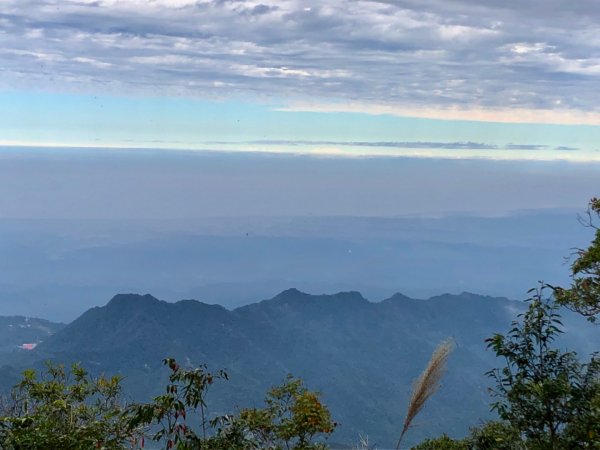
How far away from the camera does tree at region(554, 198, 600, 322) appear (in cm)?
1021

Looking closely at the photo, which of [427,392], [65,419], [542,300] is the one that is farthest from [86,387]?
[542,300]

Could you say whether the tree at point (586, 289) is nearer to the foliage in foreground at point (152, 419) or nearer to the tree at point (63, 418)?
the foliage in foreground at point (152, 419)

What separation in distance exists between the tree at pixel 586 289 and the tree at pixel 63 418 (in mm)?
6479

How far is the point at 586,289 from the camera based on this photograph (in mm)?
10281

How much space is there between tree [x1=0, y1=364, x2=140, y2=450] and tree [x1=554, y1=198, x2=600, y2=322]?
6.48 metres

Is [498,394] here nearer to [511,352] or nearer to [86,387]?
[511,352]

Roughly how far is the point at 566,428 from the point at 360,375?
7423 inches

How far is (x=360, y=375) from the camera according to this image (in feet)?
630

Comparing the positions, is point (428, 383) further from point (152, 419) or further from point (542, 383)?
point (152, 419)

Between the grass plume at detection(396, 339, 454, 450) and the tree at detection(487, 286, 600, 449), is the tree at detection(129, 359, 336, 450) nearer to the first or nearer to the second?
the grass plume at detection(396, 339, 454, 450)

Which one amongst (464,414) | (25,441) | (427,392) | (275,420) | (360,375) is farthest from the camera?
(360,375)

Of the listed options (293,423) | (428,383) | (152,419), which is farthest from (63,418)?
(428,383)

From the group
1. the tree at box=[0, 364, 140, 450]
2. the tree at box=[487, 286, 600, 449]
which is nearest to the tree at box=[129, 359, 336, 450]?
the tree at box=[0, 364, 140, 450]

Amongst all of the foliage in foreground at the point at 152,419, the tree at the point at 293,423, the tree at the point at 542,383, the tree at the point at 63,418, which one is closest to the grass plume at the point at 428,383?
the tree at the point at 542,383
